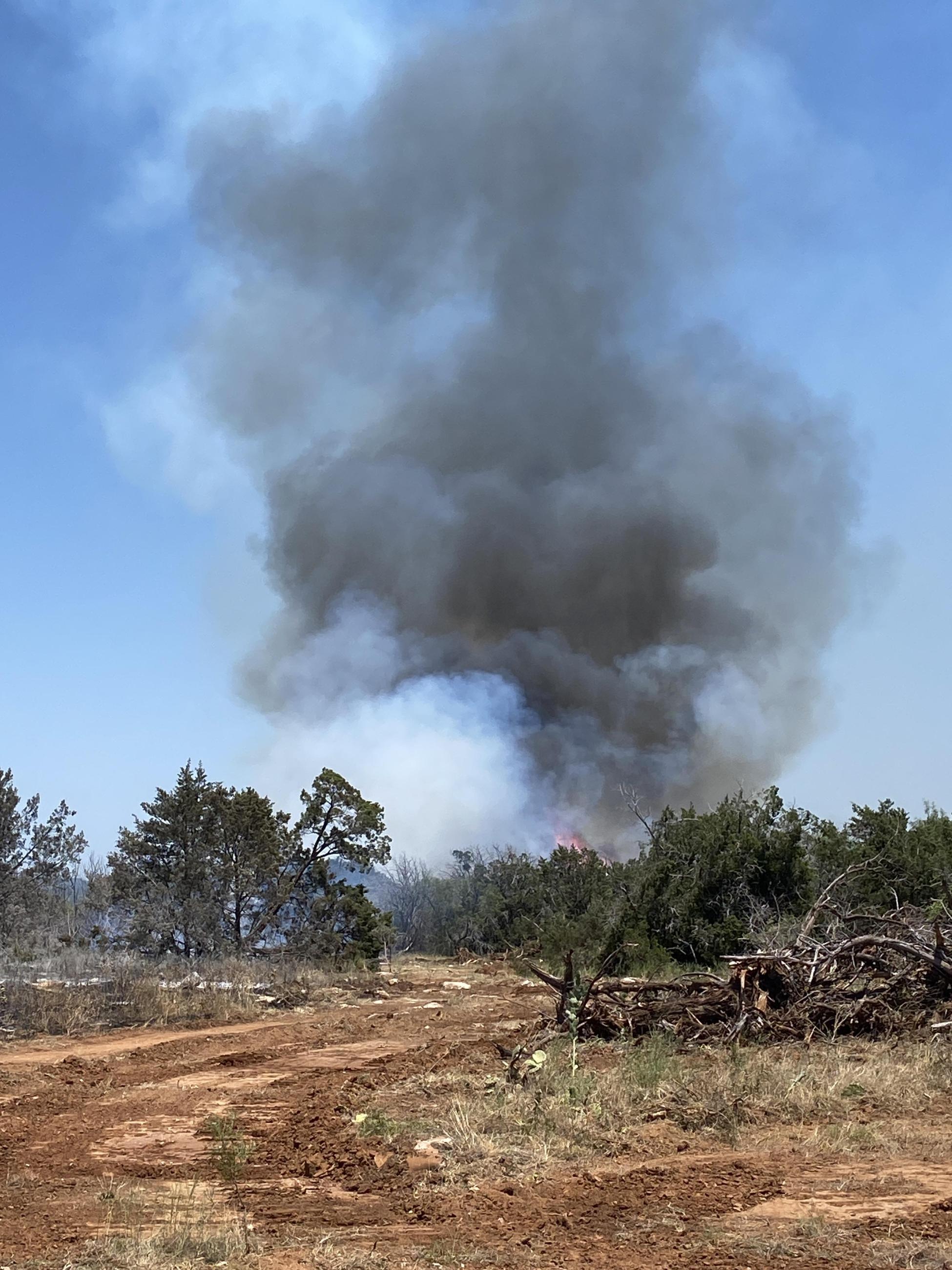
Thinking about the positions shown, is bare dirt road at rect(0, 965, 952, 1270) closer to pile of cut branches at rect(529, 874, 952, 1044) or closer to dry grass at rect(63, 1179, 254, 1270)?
dry grass at rect(63, 1179, 254, 1270)

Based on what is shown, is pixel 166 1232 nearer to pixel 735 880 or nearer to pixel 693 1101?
pixel 693 1101

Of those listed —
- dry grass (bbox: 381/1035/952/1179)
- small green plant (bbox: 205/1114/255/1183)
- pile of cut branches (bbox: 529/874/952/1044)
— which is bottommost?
small green plant (bbox: 205/1114/255/1183)

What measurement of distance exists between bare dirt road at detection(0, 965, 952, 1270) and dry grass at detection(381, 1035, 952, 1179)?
10 cm

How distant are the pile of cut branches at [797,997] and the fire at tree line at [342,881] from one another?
5.58m

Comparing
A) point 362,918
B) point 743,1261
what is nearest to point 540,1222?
point 743,1261

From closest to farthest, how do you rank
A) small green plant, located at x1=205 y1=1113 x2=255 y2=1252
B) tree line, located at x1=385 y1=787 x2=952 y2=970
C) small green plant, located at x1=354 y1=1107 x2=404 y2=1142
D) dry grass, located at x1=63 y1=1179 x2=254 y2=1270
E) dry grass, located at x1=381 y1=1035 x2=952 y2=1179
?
dry grass, located at x1=63 y1=1179 x2=254 y2=1270, small green plant, located at x1=205 y1=1113 x2=255 y2=1252, dry grass, located at x1=381 y1=1035 x2=952 y2=1179, small green plant, located at x1=354 y1=1107 x2=404 y2=1142, tree line, located at x1=385 y1=787 x2=952 y2=970

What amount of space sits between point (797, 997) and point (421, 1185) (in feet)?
15.9

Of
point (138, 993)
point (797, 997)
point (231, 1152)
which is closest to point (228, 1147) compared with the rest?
point (231, 1152)

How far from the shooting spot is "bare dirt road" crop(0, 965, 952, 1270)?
447cm

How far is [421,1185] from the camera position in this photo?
5688mm

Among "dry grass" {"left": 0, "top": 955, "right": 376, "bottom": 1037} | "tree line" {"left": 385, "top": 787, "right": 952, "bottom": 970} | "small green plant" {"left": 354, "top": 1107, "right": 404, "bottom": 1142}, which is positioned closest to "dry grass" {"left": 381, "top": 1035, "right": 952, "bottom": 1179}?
"small green plant" {"left": 354, "top": 1107, "right": 404, "bottom": 1142}

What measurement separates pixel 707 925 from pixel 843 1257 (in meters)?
14.6

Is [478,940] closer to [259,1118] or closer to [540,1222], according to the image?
[259,1118]

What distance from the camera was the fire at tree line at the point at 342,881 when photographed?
1759 centimetres
